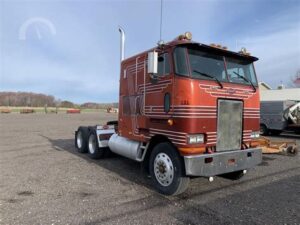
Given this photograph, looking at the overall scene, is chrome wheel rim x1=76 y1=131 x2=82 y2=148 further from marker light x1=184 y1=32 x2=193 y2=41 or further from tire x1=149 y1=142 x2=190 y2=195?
marker light x1=184 y1=32 x2=193 y2=41

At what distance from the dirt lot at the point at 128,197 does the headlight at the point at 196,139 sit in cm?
113

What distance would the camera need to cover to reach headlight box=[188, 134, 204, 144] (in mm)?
5412

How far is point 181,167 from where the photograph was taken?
552 cm

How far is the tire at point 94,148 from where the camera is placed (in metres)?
9.55

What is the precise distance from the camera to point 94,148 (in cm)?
983

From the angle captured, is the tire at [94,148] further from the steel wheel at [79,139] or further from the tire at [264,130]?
the tire at [264,130]

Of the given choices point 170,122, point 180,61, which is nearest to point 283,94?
point 180,61

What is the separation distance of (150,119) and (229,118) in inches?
66.2

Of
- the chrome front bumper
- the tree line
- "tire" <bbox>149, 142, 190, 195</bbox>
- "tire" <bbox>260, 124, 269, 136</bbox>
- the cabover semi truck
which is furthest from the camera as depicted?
the tree line

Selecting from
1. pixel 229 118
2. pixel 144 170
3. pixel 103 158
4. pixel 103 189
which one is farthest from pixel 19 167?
pixel 229 118

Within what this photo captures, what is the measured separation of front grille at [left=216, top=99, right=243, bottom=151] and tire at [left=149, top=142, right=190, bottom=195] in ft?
3.04

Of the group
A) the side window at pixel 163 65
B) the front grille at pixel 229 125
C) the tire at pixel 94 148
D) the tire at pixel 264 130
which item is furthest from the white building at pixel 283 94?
the side window at pixel 163 65

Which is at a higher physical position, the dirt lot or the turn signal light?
the turn signal light

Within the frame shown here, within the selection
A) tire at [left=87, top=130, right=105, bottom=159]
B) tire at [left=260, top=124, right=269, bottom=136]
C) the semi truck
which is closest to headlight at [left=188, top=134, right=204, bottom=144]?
tire at [left=87, top=130, right=105, bottom=159]
